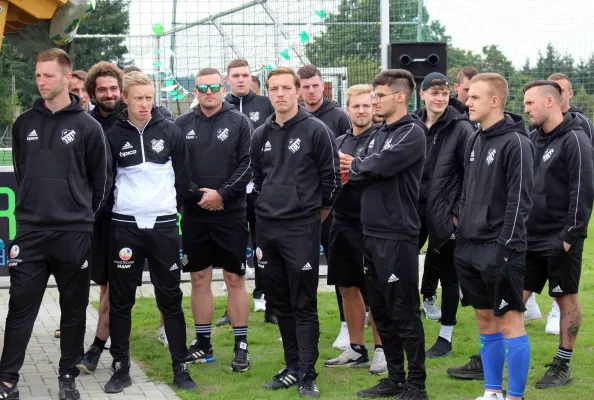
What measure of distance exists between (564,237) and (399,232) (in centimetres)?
134

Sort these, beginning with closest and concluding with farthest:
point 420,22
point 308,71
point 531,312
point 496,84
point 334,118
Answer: point 496,84, point 308,71, point 334,118, point 531,312, point 420,22

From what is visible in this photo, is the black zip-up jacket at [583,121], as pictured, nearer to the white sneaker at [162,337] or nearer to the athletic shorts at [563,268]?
the athletic shorts at [563,268]

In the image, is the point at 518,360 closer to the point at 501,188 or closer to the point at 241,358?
the point at 501,188

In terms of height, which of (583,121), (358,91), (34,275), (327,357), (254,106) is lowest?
(327,357)

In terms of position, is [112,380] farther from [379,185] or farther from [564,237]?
[564,237]

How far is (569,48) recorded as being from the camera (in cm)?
1820

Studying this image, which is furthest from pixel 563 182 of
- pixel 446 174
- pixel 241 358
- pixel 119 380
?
pixel 119 380

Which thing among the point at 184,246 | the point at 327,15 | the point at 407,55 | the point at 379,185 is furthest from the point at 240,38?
the point at 379,185

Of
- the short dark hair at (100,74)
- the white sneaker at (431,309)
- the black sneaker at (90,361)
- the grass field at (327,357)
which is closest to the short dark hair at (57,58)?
the short dark hair at (100,74)

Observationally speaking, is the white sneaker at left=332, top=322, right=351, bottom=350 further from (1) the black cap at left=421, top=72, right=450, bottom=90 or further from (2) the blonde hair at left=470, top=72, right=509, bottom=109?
(2) the blonde hair at left=470, top=72, right=509, bottom=109

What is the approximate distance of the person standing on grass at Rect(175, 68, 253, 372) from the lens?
7168 millimetres

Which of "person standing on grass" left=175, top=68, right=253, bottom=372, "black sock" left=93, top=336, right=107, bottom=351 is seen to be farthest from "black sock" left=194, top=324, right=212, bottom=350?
"black sock" left=93, top=336, right=107, bottom=351

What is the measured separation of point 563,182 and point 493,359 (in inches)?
64.0

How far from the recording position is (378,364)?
22.8ft
